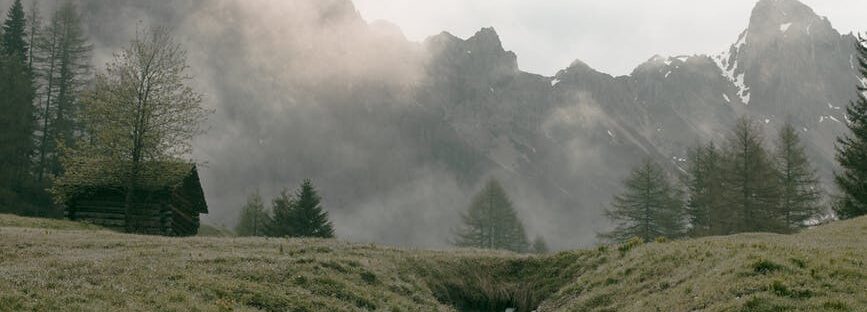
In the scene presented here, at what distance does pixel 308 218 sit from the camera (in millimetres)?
61188

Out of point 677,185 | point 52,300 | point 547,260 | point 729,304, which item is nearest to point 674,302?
point 729,304

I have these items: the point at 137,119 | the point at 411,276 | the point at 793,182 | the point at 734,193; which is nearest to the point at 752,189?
the point at 734,193

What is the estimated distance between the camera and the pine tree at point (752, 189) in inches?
2127

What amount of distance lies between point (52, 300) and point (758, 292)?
57.7 ft

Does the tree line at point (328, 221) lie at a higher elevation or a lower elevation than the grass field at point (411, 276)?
higher

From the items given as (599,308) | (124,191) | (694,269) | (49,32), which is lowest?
(599,308)

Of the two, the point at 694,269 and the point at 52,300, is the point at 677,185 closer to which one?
the point at 694,269

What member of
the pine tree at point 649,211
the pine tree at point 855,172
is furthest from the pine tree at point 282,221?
the pine tree at point 855,172

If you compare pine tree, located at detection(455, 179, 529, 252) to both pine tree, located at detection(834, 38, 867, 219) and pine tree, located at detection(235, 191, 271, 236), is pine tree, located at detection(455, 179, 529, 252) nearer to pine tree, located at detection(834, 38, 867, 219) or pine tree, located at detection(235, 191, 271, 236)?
pine tree, located at detection(235, 191, 271, 236)

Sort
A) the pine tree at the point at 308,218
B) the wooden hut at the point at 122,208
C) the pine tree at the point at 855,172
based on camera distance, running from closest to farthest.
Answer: the wooden hut at the point at 122,208
the pine tree at the point at 855,172
the pine tree at the point at 308,218

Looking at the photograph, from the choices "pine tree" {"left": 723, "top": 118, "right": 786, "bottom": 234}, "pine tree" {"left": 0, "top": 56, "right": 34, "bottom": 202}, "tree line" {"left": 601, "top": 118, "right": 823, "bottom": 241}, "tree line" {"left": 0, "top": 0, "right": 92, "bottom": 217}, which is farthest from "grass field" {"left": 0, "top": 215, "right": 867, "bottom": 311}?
"pine tree" {"left": 0, "top": 56, "right": 34, "bottom": 202}

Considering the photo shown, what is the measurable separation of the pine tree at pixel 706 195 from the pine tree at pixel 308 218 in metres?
33.7

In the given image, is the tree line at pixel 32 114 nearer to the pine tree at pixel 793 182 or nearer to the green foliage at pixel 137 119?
the green foliage at pixel 137 119

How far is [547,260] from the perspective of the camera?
33125 mm
